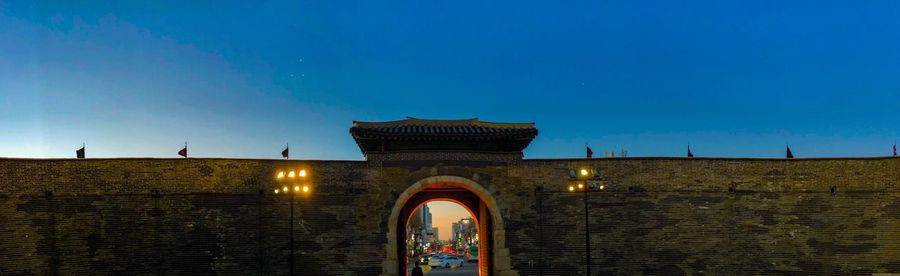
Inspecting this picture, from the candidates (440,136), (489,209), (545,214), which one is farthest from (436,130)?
(545,214)

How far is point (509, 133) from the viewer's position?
20.9 meters

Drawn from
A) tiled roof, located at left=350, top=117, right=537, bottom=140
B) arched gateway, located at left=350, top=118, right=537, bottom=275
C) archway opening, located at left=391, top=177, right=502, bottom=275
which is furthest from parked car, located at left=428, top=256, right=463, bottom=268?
tiled roof, located at left=350, top=117, right=537, bottom=140

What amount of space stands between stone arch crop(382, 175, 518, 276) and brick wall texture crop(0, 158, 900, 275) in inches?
7.0

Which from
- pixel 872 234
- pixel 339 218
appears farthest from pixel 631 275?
pixel 339 218

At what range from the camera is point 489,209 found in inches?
845

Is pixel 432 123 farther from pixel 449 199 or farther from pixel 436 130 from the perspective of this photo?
pixel 449 199

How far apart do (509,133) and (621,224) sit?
453cm

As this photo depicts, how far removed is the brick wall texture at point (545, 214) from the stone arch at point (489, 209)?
7.0 inches

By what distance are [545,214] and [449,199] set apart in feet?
17.7

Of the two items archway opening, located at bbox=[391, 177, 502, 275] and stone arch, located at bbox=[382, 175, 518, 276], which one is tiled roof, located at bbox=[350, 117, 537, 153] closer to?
stone arch, located at bbox=[382, 175, 518, 276]

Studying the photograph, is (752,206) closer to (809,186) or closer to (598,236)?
(809,186)

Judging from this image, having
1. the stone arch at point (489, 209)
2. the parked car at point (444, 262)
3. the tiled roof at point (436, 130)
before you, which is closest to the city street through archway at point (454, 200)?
the stone arch at point (489, 209)

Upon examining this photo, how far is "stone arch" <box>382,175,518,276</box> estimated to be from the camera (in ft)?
68.0

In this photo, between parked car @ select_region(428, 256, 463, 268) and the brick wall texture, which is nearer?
the brick wall texture
